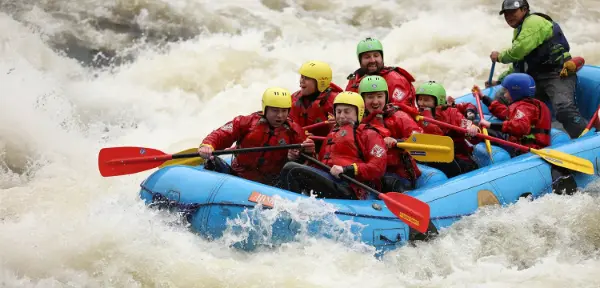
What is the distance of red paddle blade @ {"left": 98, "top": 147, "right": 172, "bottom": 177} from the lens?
5.61 meters

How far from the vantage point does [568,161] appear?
6043 millimetres

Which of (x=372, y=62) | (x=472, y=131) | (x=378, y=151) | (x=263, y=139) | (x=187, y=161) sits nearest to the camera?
(x=378, y=151)

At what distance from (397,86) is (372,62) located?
344 millimetres

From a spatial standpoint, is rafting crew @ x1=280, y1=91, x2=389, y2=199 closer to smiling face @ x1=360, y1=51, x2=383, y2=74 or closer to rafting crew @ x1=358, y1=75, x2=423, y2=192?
rafting crew @ x1=358, y1=75, x2=423, y2=192

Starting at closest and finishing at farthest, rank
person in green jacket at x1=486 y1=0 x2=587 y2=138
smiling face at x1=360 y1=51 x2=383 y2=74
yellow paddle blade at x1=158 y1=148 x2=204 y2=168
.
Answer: yellow paddle blade at x1=158 y1=148 x2=204 y2=168, smiling face at x1=360 y1=51 x2=383 y2=74, person in green jacket at x1=486 y1=0 x2=587 y2=138

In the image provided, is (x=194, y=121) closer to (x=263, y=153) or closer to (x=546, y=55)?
(x=263, y=153)

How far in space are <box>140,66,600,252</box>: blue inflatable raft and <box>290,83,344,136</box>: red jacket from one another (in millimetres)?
1006

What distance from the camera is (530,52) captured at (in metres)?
7.23

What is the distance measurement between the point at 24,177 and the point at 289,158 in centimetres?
309

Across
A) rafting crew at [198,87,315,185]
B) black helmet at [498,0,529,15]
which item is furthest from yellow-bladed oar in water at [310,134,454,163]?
black helmet at [498,0,529,15]

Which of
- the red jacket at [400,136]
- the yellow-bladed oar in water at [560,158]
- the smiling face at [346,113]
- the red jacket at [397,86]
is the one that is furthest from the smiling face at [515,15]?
the smiling face at [346,113]

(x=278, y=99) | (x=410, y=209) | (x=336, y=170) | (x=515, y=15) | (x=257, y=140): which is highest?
(x=515, y=15)

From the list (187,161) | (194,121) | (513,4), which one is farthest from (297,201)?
(194,121)

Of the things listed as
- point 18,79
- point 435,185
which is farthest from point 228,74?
point 435,185
